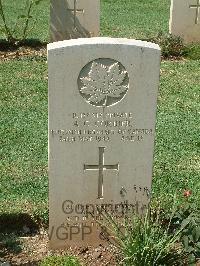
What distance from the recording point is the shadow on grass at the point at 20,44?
33.6 feet

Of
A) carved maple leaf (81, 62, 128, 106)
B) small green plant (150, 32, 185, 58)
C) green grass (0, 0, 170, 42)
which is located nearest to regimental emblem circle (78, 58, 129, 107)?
carved maple leaf (81, 62, 128, 106)

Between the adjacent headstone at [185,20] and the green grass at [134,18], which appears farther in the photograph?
the green grass at [134,18]

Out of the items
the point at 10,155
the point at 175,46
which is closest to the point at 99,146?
the point at 10,155

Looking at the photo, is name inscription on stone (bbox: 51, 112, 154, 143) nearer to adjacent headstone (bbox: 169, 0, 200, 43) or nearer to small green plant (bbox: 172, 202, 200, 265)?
small green plant (bbox: 172, 202, 200, 265)

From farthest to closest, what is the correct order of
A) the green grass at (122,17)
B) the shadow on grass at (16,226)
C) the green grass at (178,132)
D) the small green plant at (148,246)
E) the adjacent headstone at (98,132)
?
the green grass at (122,17) < the green grass at (178,132) < the shadow on grass at (16,226) < the adjacent headstone at (98,132) < the small green plant at (148,246)

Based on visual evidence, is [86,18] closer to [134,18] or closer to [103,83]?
[134,18]

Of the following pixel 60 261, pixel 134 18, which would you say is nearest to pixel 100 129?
pixel 60 261

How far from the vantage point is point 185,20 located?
10.6 metres

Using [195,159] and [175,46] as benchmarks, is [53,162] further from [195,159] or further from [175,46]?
[175,46]

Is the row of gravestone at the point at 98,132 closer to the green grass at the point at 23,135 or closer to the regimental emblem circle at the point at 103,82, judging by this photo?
the regimental emblem circle at the point at 103,82

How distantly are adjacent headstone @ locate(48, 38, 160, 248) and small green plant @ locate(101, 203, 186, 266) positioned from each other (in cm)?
38

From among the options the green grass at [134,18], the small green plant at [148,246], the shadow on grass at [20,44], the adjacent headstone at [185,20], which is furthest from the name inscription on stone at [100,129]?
the green grass at [134,18]

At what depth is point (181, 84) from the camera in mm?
8672

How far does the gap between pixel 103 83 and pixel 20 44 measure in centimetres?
661
